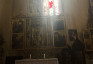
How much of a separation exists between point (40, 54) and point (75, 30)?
1989mm

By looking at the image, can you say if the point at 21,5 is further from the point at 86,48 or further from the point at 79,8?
the point at 86,48

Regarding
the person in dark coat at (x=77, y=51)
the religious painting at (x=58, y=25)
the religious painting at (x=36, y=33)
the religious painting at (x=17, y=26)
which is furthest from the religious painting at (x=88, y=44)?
the religious painting at (x=17, y=26)

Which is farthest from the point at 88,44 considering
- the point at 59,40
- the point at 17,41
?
the point at 17,41

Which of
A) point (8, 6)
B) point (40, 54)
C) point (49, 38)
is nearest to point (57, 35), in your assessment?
point (49, 38)

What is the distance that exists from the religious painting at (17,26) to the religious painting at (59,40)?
1.70m

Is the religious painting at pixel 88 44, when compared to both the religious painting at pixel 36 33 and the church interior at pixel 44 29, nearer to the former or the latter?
the church interior at pixel 44 29

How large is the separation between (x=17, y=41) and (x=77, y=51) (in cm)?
281

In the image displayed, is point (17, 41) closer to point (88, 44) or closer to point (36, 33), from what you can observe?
point (36, 33)

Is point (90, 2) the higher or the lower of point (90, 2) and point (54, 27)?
the higher

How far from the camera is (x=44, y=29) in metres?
5.78

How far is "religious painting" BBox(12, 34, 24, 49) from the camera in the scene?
221 inches

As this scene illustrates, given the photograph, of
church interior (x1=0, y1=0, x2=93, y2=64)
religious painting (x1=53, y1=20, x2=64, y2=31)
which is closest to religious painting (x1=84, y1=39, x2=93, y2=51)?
church interior (x1=0, y1=0, x2=93, y2=64)

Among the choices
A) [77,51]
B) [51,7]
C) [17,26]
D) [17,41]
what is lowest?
[77,51]

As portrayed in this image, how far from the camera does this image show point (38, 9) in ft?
19.7
